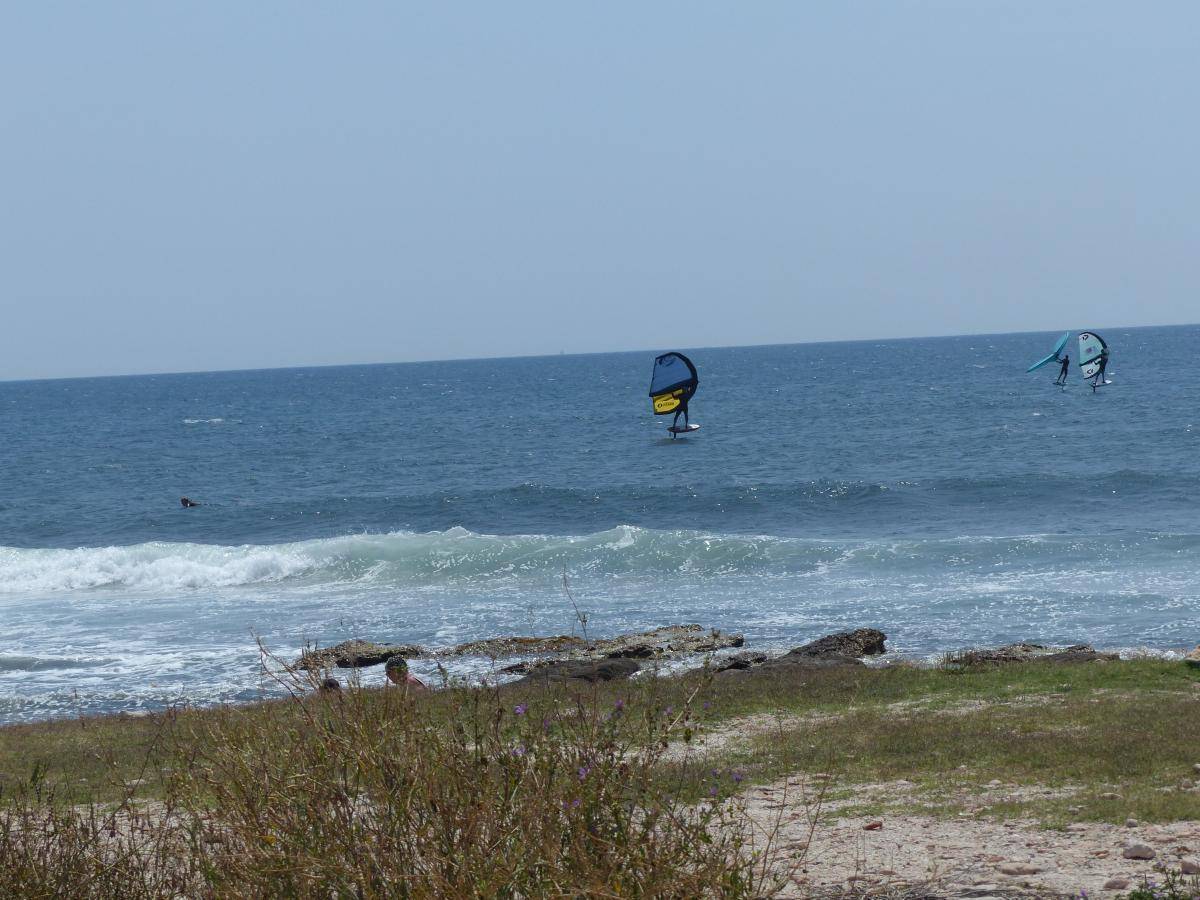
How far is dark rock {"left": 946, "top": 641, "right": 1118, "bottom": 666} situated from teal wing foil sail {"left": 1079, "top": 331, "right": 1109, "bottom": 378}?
196 feet

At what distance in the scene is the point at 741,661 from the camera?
1839cm

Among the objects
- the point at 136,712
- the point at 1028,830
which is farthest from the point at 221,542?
the point at 1028,830

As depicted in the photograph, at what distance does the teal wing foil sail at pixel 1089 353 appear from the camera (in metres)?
75.7

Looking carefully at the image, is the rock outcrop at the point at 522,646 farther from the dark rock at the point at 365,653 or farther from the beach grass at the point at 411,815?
the beach grass at the point at 411,815

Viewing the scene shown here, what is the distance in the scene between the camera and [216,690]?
18.3m

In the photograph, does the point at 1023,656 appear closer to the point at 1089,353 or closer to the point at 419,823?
the point at 419,823

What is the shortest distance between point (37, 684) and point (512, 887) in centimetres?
1775

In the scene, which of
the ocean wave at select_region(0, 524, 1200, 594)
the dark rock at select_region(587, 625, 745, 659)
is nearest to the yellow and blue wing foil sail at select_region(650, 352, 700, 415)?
the ocean wave at select_region(0, 524, 1200, 594)

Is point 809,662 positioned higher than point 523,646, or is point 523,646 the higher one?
point 809,662

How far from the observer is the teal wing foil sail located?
2979 inches

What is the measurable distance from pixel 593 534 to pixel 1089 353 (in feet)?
174

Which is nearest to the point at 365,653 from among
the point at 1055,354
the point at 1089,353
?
the point at 1055,354

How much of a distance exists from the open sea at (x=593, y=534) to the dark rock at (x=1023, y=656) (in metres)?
1.81

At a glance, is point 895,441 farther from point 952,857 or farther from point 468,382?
point 468,382
